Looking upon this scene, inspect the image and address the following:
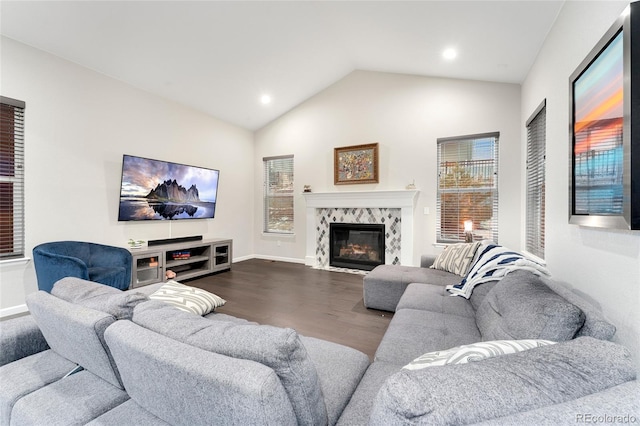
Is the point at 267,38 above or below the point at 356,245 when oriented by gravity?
above

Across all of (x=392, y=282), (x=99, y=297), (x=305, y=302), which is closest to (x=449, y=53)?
(x=392, y=282)

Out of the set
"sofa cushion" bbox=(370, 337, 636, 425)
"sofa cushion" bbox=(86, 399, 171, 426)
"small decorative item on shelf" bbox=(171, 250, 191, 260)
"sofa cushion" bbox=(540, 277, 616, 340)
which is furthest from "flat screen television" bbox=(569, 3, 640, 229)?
"small decorative item on shelf" bbox=(171, 250, 191, 260)

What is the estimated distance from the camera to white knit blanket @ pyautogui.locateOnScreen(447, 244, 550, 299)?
7.21 feet

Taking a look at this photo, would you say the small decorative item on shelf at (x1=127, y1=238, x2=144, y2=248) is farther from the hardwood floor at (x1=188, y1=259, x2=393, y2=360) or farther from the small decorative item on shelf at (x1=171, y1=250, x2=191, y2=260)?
the hardwood floor at (x1=188, y1=259, x2=393, y2=360)

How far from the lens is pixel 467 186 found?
4441 mm

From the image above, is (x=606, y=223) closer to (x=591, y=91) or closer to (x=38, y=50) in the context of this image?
(x=591, y=91)

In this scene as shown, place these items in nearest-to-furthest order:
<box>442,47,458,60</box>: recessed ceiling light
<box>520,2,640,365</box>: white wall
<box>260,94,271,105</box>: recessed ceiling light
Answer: <box>520,2,640,365</box>: white wall → <box>442,47,458,60</box>: recessed ceiling light → <box>260,94,271,105</box>: recessed ceiling light

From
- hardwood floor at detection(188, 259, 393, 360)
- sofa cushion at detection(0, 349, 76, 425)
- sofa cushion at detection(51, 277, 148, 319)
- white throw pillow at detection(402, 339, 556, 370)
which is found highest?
sofa cushion at detection(51, 277, 148, 319)

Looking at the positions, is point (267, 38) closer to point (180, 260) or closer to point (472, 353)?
point (180, 260)

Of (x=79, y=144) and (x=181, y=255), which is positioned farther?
(x=181, y=255)

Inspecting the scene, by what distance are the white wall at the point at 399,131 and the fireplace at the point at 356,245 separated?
691mm

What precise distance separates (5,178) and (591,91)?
17.0 ft

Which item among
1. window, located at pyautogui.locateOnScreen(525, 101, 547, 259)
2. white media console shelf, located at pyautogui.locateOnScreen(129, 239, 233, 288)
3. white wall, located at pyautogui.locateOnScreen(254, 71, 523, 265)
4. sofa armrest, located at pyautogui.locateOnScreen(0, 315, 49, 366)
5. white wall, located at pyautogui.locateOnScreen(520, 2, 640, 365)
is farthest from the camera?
white wall, located at pyautogui.locateOnScreen(254, 71, 523, 265)

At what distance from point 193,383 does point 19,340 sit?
1360 millimetres
